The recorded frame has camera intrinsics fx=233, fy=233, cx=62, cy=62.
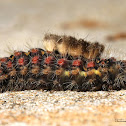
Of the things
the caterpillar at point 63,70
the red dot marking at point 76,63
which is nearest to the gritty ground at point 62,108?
the caterpillar at point 63,70

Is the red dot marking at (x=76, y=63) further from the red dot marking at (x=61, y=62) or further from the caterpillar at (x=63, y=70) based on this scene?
the red dot marking at (x=61, y=62)

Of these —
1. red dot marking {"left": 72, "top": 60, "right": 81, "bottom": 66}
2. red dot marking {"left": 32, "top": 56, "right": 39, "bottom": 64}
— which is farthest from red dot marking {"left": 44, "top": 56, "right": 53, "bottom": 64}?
red dot marking {"left": 72, "top": 60, "right": 81, "bottom": 66}

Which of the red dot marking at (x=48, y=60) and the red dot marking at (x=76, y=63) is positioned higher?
the red dot marking at (x=48, y=60)

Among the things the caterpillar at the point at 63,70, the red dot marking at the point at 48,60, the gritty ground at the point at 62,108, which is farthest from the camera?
the red dot marking at the point at 48,60

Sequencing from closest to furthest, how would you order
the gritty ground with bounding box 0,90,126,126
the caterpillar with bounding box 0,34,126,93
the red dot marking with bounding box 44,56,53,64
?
1. the gritty ground with bounding box 0,90,126,126
2. the caterpillar with bounding box 0,34,126,93
3. the red dot marking with bounding box 44,56,53,64


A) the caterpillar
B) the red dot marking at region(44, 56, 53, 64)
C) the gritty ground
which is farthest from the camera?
the red dot marking at region(44, 56, 53, 64)

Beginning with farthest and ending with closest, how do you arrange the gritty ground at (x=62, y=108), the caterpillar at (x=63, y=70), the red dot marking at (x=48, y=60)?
the red dot marking at (x=48, y=60) → the caterpillar at (x=63, y=70) → the gritty ground at (x=62, y=108)

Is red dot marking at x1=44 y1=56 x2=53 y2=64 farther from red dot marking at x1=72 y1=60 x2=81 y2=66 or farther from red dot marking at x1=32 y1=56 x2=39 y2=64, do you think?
red dot marking at x1=72 y1=60 x2=81 y2=66

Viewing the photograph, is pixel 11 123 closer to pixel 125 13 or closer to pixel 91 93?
pixel 91 93
